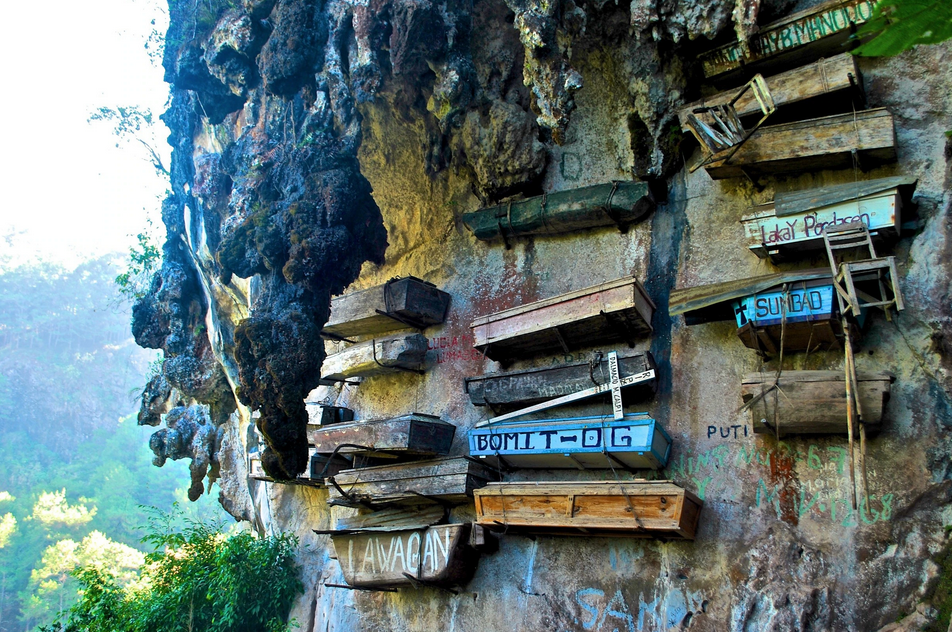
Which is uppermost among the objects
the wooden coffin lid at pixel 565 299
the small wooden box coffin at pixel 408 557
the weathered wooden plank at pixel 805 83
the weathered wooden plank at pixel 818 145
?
the weathered wooden plank at pixel 805 83

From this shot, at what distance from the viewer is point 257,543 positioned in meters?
9.38

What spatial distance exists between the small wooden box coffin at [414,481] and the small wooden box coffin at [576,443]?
0.72 feet

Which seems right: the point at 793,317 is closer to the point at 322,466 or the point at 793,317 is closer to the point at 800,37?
the point at 800,37

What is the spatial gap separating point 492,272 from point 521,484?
9.68 feet

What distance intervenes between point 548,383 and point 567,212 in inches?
75.9

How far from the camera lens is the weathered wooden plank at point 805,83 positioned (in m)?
6.14

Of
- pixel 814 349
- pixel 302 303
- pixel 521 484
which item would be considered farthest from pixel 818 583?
pixel 302 303

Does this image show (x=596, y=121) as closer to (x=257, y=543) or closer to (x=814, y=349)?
(x=814, y=349)

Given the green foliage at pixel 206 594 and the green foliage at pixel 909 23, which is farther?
the green foliage at pixel 206 594

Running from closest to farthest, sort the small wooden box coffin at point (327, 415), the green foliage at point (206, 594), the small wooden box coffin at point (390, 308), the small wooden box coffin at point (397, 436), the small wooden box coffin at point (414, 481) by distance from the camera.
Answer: the small wooden box coffin at point (414, 481) → the small wooden box coffin at point (397, 436) → the small wooden box coffin at point (390, 308) → the green foliage at point (206, 594) → the small wooden box coffin at point (327, 415)

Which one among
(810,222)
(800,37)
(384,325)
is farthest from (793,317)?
(384,325)

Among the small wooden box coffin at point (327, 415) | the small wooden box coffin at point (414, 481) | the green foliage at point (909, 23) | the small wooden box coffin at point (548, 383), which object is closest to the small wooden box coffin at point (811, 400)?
the small wooden box coffin at point (548, 383)

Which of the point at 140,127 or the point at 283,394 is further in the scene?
the point at 140,127

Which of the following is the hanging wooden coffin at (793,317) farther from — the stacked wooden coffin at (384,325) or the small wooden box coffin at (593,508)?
the stacked wooden coffin at (384,325)
